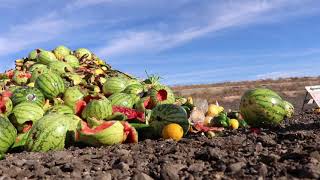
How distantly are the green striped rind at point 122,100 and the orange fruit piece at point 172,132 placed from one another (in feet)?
4.91

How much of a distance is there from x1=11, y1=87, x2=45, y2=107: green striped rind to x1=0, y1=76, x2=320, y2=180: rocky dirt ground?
2.05m

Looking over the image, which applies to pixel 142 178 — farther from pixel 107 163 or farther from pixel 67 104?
pixel 67 104

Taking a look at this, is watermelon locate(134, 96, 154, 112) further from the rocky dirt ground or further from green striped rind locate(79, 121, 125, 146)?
the rocky dirt ground

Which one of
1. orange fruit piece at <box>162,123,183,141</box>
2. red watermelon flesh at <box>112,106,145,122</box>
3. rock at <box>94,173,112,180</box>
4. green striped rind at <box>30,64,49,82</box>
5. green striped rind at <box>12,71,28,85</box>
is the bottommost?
rock at <box>94,173,112,180</box>

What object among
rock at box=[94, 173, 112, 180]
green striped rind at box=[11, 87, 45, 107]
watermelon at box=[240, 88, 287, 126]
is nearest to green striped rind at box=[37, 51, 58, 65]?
green striped rind at box=[11, 87, 45, 107]

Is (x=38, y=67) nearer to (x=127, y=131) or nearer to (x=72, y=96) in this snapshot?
(x=72, y=96)

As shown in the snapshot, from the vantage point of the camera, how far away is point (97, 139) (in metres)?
6.93

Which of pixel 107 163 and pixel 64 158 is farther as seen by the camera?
pixel 64 158

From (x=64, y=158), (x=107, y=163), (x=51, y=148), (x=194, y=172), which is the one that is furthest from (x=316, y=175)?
→ (x=51, y=148)

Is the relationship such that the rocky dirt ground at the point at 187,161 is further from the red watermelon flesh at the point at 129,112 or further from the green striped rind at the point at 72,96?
the green striped rind at the point at 72,96

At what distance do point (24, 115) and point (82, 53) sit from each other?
Result: 4.56 meters

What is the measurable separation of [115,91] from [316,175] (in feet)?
18.6

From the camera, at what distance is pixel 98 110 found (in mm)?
7750

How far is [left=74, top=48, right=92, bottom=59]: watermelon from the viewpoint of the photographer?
478 inches
